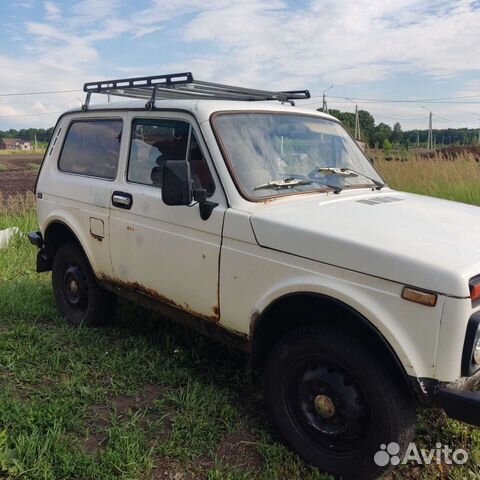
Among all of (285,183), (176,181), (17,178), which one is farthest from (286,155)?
(17,178)

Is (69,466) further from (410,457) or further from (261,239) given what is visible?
(410,457)

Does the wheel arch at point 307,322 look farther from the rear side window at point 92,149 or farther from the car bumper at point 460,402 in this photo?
the rear side window at point 92,149

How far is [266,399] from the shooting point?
307cm

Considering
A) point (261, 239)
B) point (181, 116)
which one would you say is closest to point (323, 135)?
point (181, 116)

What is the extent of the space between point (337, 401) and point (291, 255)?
803 mm

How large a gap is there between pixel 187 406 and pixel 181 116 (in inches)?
76.0

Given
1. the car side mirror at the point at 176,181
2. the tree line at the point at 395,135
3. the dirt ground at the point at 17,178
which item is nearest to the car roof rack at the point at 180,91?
the car side mirror at the point at 176,181

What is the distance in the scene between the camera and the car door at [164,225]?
3.23 meters

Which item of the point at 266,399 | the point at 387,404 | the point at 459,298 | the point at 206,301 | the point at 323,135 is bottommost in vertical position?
the point at 266,399

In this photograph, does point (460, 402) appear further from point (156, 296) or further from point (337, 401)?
point (156, 296)

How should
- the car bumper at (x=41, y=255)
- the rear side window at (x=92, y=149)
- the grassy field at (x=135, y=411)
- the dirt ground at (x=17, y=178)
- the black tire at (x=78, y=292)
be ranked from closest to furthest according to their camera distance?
1. the grassy field at (x=135, y=411)
2. the rear side window at (x=92, y=149)
3. the black tire at (x=78, y=292)
4. the car bumper at (x=41, y=255)
5. the dirt ground at (x=17, y=178)

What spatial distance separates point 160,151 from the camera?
372 centimetres

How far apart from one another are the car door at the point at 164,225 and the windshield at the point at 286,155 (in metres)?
0.19

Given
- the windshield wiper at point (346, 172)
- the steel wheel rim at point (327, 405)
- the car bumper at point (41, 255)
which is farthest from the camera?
the car bumper at point (41, 255)
